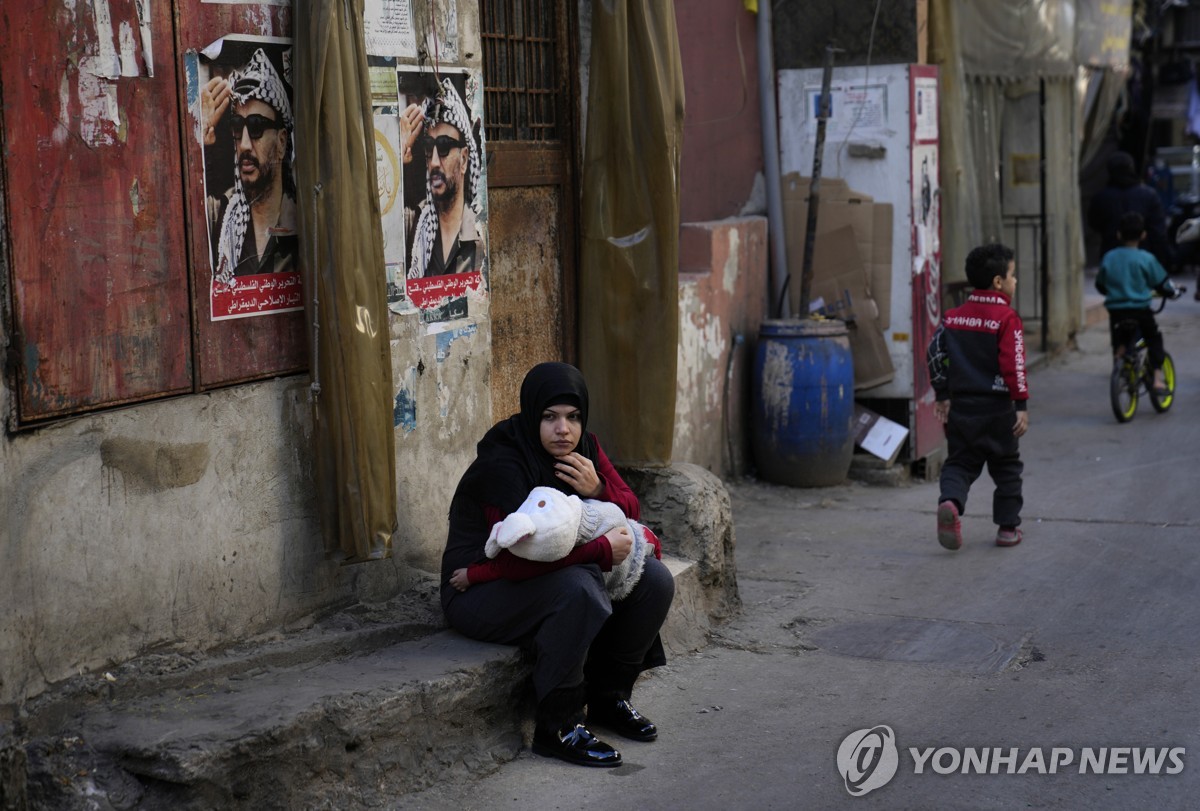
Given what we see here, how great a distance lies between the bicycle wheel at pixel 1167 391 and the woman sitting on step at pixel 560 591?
6954mm

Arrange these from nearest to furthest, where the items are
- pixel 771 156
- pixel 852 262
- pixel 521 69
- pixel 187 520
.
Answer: pixel 187 520, pixel 521 69, pixel 852 262, pixel 771 156

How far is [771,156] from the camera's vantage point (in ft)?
28.2

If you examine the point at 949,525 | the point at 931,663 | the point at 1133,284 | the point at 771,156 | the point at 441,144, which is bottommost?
the point at 931,663

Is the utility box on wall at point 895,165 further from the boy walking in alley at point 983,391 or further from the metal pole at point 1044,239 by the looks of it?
the metal pole at point 1044,239

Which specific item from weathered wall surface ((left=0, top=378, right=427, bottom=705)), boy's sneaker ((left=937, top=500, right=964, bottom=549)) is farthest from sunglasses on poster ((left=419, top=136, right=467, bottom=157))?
boy's sneaker ((left=937, top=500, right=964, bottom=549))

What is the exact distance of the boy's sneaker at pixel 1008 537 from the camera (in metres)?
7.07

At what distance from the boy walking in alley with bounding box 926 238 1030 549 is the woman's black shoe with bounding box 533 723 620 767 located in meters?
3.06

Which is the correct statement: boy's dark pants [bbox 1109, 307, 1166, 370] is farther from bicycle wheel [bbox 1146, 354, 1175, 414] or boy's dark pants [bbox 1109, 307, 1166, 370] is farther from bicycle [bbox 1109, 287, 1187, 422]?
bicycle wheel [bbox 1146, 354, 1175, 414]

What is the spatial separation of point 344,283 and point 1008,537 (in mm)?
3996

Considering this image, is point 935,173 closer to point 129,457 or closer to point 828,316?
point 828,316

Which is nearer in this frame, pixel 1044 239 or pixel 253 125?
pixel 253 125

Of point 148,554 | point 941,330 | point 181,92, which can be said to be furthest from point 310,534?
point 941,330

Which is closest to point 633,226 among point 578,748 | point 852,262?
point 578,748

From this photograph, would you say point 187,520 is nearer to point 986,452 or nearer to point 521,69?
point 521,69
